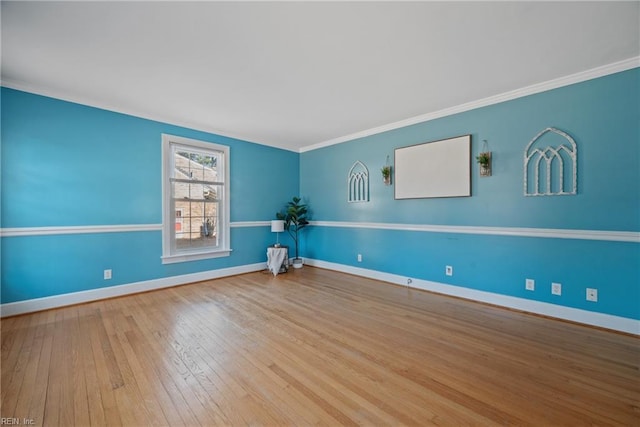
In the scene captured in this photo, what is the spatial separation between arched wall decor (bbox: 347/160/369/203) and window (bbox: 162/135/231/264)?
88.7 inches

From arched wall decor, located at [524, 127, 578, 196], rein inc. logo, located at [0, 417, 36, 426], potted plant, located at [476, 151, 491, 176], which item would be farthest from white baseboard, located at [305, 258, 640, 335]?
rein inc. logo, located at [0, 417, 36, 426]

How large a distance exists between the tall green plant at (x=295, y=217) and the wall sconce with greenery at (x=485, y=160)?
10.6 feet

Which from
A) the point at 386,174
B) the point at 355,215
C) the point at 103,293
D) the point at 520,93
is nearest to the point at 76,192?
the point at 103,293

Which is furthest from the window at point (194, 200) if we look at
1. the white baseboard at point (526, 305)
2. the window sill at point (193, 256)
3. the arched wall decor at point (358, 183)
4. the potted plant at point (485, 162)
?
the potted plant at point (485, 162)

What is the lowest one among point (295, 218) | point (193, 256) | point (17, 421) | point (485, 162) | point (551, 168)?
point (17, 421)

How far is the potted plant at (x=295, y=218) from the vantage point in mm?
5289

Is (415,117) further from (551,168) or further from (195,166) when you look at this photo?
(195,166)

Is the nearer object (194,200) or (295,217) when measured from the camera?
(194,200)

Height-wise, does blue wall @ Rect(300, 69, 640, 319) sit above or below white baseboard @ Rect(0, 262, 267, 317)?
above

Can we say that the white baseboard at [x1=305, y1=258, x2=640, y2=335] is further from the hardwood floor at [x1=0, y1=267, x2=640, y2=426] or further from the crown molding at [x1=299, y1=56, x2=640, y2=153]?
the crown molding at [x1=299, y1=56, x2=640, y2=153]

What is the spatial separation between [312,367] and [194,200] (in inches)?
134

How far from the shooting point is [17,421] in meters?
1.42

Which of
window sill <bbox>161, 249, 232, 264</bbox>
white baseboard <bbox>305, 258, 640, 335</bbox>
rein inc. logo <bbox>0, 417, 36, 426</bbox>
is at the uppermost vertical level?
window sill <bbox>161, 249, 232, 264</bbox>

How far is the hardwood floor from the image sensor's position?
1.48 metres
